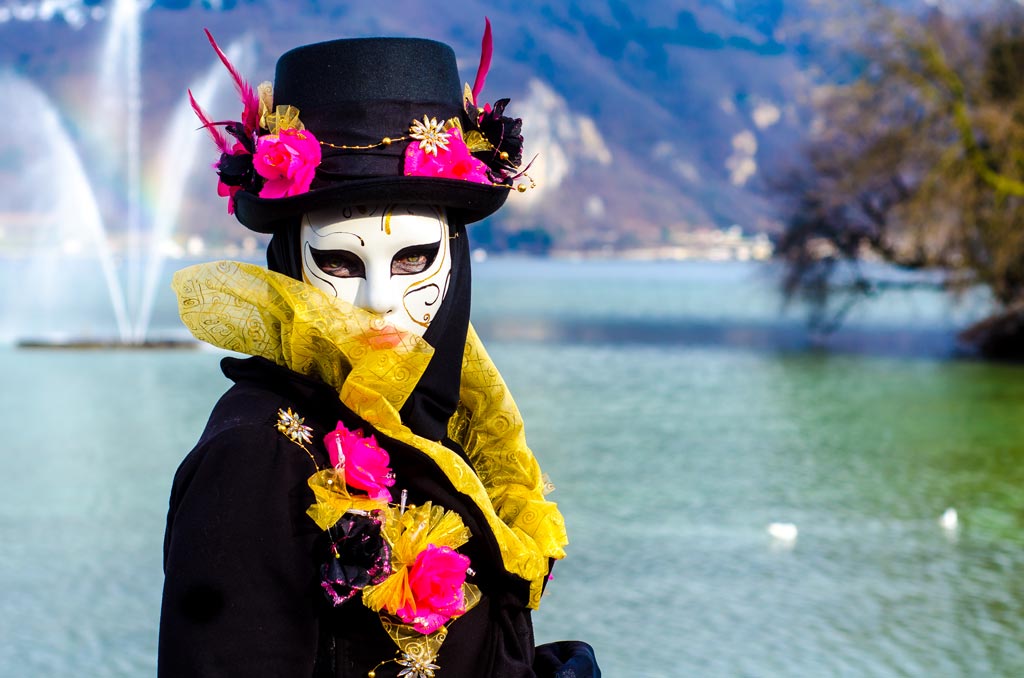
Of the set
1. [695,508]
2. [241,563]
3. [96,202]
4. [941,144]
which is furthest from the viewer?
[96,202]

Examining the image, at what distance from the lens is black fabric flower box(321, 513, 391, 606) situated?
1.64m

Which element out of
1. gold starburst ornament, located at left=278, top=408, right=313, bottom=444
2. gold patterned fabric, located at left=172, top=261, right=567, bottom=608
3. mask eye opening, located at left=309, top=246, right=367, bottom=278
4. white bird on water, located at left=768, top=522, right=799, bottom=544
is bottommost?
white bird on water, located at left=768, top=522, right=799, bottom=544

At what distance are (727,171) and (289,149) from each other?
181m

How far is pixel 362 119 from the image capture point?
1844 mm

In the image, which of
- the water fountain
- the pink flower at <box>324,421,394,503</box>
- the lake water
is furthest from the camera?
the water fountain

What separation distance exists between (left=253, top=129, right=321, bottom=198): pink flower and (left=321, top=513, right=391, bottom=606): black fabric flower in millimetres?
490

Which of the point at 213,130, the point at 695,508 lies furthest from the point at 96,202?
the point at 213,130

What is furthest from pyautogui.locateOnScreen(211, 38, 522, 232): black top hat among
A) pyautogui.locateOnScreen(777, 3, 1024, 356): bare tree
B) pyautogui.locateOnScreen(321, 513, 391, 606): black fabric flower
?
pyautogui.locateOnScreen(777, 3, 1024, 356): bare tree

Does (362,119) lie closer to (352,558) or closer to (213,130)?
(213,130)

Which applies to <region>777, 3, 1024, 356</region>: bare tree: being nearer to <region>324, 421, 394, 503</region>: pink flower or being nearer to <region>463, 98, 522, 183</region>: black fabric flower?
<region>463, 98, 522, 183</region>: black fabric flower

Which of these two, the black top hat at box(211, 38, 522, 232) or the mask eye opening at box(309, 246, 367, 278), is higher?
the black top hat at box(211, 38, 522, 232)

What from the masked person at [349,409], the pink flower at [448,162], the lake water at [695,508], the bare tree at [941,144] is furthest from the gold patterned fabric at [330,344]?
the bare tree at [941,144]

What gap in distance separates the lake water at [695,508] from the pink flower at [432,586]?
3.93 meters

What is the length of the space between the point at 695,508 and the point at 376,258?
22.1ft
